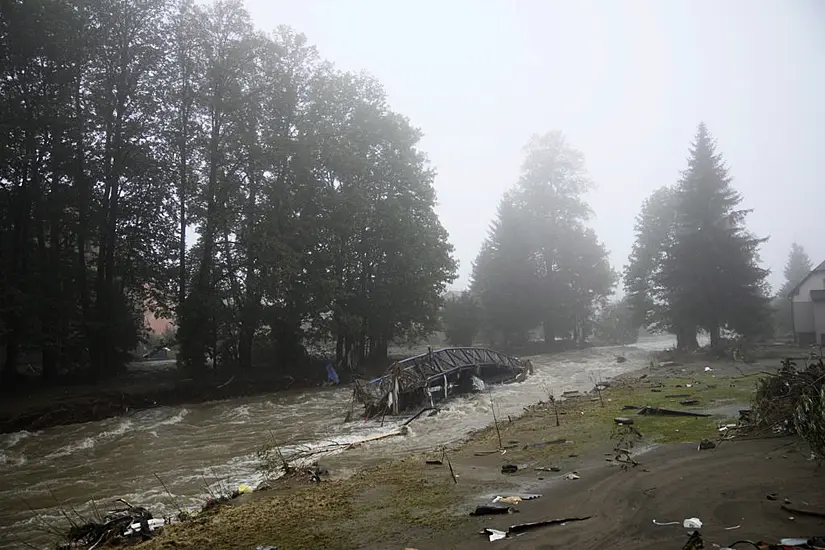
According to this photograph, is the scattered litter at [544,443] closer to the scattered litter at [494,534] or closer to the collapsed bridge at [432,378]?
the scattered litter at [494,534]

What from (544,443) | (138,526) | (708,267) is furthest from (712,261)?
(138,526)

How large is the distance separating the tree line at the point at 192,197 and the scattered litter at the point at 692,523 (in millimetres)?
24630

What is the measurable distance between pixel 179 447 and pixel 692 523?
14.6 m

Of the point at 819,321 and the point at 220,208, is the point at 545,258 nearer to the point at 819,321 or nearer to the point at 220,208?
the point at 819,321

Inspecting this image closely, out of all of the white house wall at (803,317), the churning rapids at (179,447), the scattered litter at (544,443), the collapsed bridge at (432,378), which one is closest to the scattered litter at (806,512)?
the scattered litter at (544,443)

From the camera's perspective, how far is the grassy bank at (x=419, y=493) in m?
6.58

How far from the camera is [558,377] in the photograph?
1174 inches

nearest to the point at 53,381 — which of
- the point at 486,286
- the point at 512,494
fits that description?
the point at 512,494

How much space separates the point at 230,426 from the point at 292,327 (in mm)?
12290

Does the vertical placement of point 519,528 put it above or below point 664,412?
below

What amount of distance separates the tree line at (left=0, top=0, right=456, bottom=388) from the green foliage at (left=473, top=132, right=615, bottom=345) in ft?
45.8

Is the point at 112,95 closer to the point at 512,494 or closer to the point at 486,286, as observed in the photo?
the point at 512,494

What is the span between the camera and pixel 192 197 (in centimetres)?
2936

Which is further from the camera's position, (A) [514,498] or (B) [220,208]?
(B) [220,208]
